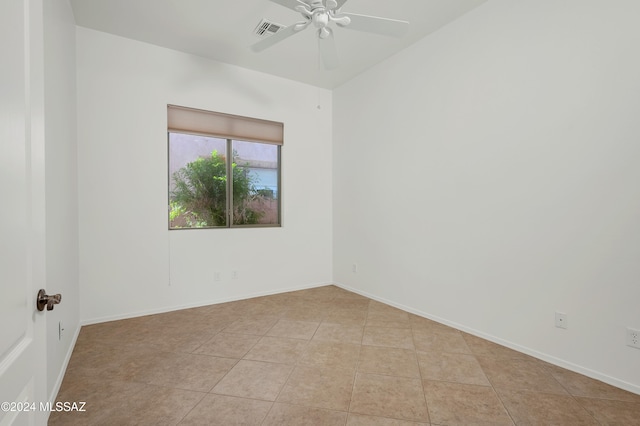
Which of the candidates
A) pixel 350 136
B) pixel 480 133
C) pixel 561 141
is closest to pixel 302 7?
pixel 480 133

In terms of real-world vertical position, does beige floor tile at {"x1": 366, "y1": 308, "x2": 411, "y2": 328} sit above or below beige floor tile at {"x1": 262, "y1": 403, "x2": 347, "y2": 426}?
above

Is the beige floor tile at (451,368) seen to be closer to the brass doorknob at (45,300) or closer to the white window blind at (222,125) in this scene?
the brass doorknob at (45,300)

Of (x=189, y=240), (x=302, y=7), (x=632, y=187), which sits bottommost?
(x=189, y=240)

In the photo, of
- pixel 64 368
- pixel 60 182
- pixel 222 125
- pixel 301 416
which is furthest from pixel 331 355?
pixel 222 125

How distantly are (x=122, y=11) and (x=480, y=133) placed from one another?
350 centimetres

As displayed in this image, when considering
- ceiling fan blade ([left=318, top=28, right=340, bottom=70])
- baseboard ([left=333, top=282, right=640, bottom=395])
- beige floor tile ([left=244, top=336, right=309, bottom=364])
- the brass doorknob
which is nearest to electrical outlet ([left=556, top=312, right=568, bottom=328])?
baseboard ([left=333, top=282, right=640, bottom=395])

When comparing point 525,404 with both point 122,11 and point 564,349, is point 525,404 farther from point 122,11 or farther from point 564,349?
point 122,11

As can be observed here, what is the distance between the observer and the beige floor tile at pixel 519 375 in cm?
205

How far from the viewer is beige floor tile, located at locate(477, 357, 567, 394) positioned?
2049mm

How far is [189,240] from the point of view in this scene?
3.68 meters

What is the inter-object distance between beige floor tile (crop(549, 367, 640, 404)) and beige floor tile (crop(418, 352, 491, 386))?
1.68 ft

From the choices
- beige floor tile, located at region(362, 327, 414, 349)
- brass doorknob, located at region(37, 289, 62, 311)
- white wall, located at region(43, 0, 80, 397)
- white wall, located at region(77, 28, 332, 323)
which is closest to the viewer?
brass doorknob, located at region(37, 289, 62, 311)

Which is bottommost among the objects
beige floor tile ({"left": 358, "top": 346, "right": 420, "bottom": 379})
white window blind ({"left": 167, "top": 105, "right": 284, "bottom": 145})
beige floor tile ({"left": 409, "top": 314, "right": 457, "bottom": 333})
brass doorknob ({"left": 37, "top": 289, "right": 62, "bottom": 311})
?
beige floor tile ({"left": 358, "top": 346, "right": 420, "bottom": 379})

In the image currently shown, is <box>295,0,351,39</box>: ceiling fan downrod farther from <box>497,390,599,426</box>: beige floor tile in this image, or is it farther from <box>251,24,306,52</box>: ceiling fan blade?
<box>497,390,599,426</box>: beige floor tile
